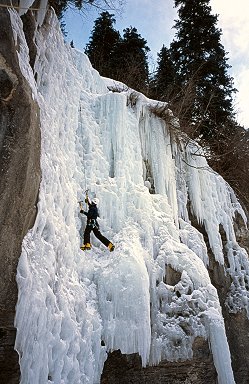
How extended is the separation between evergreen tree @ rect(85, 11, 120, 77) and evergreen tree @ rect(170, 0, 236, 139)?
262cm

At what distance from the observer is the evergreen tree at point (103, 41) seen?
1399 cm

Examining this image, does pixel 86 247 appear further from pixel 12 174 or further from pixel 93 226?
pixel 12 174

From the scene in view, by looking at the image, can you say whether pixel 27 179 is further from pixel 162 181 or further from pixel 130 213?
pixel 162 181

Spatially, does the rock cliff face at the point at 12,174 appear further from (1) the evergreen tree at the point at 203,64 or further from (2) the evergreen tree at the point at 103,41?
(2) the evergreen tree at the point at 103,41

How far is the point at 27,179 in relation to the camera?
4523 millimetres

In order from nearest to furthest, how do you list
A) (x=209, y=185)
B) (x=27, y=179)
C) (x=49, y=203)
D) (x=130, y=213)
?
1. (x=27, y=179)
2. (x=49, y=203)
3. (x=130, y=213)
4. (x=209, y=185)

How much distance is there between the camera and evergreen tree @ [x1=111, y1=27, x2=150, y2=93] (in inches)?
483

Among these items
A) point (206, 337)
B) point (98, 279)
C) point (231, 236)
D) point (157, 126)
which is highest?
point (157, 126)

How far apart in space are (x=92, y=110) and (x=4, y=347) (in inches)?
197

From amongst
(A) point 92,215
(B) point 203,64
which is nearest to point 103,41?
(B) point 203,64

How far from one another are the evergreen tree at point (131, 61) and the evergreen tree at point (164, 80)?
0.37 m

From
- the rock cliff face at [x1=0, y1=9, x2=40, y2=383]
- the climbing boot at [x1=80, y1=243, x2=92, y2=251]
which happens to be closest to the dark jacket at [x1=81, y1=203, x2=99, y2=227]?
the climbing boot at [x1=80, y1=243, x2=92, y2=251]

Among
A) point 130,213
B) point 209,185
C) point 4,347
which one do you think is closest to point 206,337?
point 130,213

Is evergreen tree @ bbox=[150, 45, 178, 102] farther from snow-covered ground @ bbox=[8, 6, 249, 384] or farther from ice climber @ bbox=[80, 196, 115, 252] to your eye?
ice climber @ bbox=[80, 196, 115, 252]
